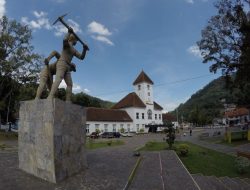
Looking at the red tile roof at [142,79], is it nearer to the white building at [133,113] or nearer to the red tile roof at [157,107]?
the white building at [133,113]

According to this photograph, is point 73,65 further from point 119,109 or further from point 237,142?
point 119,109

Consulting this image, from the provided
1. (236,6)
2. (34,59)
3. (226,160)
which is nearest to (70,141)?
(226,160)

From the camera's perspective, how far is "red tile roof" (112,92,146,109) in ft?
225

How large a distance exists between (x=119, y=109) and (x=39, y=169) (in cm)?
5875

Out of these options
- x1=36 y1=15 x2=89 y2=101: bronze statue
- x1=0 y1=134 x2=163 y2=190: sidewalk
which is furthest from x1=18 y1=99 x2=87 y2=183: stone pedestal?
x1=36 y1=15 x2=89 y2=101: bronze statue

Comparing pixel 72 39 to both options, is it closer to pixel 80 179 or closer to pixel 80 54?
pixel 80 54

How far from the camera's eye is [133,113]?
67438 millimetres

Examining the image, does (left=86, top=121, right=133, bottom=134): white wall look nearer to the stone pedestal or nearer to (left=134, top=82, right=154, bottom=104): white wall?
(left=134, top=82, right=154, bottom=104): white wall

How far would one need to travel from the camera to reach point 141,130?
224 feet

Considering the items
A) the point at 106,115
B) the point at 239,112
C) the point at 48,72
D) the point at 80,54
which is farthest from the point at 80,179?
the point at 239,112

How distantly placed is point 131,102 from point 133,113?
300 cm

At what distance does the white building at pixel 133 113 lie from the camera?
57.8 meters

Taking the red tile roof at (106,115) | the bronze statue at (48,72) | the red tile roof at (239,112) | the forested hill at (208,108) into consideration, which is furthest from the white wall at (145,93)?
the bronze statue at (48,72)

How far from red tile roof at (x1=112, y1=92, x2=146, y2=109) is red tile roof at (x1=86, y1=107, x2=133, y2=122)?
272cm
